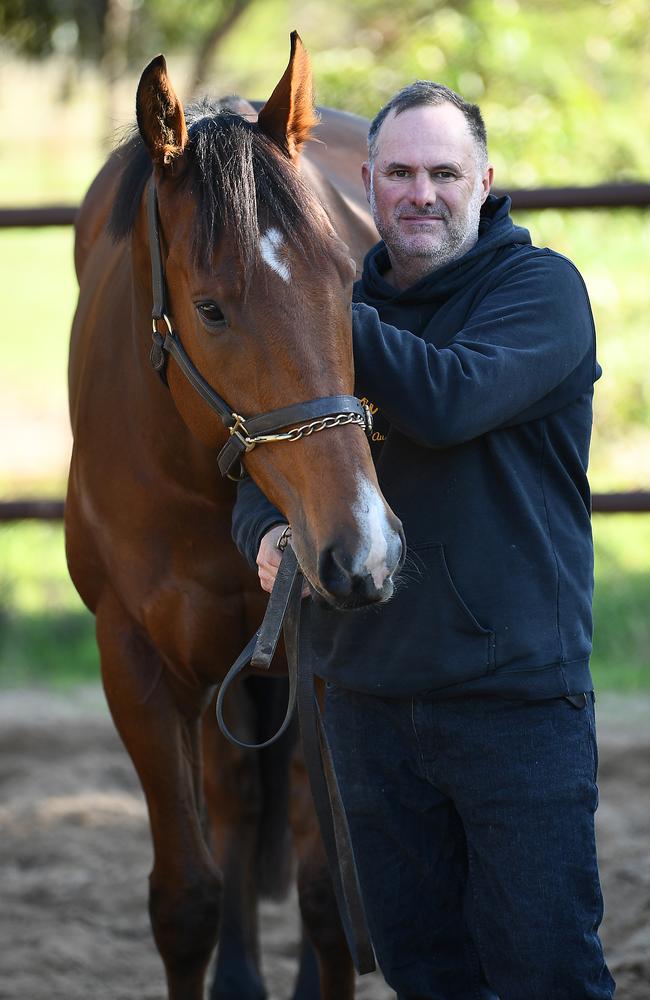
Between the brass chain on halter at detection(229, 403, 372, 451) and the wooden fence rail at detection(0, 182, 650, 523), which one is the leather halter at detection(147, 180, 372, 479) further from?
the wooden fence rail at detection(0, 182, 650, 523)

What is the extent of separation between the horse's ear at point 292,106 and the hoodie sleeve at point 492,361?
14.0 inches

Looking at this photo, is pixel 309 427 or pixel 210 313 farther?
pixel 210 313

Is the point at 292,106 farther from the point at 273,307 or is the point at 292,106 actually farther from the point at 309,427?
the point at 309,427

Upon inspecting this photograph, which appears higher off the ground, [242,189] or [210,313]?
[242,189]

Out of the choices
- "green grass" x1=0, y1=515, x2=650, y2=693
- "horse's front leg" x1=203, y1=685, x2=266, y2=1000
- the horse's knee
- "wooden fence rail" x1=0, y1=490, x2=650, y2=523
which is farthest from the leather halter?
"green grass" x1=0, y1=515, x2=650, y2=693

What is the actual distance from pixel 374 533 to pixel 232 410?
0.33 m

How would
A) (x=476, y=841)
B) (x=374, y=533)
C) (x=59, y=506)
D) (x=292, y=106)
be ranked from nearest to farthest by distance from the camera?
1. (x=374, y=533)
2. (x=476, y=841)
3. (x=292, y=106)
4. (x=59, y=506)

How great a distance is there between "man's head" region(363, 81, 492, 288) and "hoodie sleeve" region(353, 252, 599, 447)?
4.8 inches

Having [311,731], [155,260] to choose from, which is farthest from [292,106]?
[311,731]

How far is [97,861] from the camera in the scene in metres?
3.25

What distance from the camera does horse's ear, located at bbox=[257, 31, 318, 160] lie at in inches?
73.5

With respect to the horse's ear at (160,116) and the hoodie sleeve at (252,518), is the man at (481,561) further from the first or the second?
the horse's ear at (160,116)

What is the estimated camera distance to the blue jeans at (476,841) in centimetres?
169

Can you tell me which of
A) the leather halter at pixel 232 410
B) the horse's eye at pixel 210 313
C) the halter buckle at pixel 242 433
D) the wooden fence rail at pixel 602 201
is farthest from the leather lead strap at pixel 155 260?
the wooden fence rail at pixel 602 201
